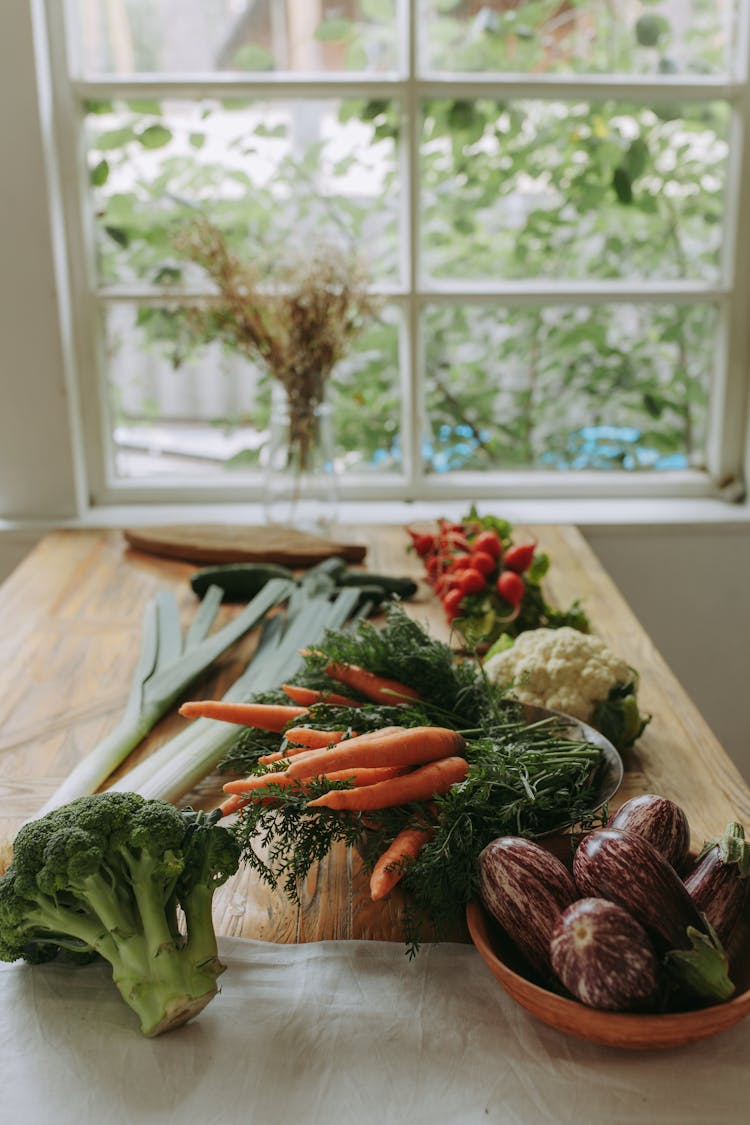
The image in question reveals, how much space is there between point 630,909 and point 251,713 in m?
0.54

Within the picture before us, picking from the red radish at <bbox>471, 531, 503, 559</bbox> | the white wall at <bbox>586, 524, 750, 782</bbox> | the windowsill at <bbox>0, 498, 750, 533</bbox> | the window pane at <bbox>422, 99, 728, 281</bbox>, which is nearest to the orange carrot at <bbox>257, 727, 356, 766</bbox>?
the red radish at <bbox>471, 531, 503, 559</bbox>

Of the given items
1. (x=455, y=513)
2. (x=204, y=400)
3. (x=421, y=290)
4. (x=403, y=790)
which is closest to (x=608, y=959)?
(x=403, y=790)

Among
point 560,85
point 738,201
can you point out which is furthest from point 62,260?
point 738,201

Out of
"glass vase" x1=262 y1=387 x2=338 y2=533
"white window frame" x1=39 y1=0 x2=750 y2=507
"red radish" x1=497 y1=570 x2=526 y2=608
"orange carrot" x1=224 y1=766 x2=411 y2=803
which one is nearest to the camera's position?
"orange carrot" x1=224 y1=766 x2=411 y2=803

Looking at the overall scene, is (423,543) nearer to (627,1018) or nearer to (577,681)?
(577,681)

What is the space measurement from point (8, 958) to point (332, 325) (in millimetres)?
1473

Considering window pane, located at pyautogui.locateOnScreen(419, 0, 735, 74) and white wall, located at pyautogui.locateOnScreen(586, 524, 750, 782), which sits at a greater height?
window pane, located at pyautogui.locateOnScreen(419, 0, 735, 74)

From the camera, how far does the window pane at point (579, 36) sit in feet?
7.99

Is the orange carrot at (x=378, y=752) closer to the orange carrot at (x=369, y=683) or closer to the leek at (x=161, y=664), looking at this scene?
the orange carrot at (x=369, y=683)

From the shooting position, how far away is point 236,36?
246 cm

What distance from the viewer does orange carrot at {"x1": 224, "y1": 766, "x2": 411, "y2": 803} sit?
1030 mm

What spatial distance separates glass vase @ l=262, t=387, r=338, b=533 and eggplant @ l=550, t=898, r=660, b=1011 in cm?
151

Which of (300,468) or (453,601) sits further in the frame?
(300,468)

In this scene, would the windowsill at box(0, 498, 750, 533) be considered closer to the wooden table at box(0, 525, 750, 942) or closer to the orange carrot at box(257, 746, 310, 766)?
the wooden table at box(0, 525, 750, 942)
